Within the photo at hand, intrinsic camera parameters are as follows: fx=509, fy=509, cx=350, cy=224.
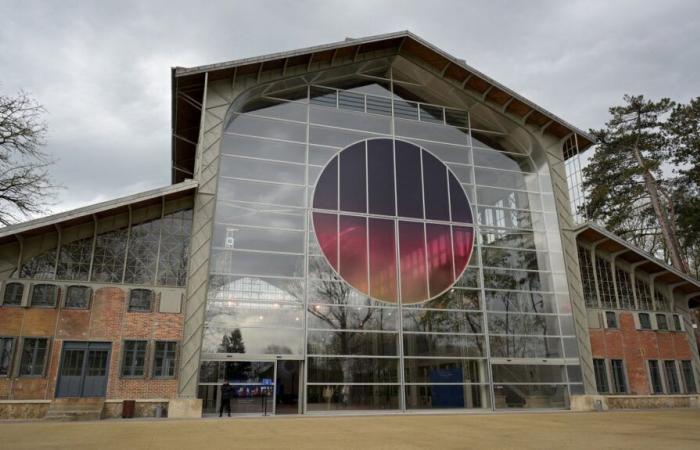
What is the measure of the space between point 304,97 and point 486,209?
33.6 feet

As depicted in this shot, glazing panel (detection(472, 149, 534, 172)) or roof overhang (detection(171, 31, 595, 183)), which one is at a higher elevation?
roof overhang (detection(171, 31, 595, 183))

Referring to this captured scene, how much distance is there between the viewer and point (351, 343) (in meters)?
20.2

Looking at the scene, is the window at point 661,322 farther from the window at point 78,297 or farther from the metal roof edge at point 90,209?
the window at point 78,297

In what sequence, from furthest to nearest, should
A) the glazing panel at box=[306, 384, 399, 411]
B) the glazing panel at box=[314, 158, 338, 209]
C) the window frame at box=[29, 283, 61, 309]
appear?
1. the glazing panel at box=[314, 158, 338, 209]
2. the glazing panel at box=[306, 384, 399, 411]
3. the window frame at box=[29, 283, 61, 309]

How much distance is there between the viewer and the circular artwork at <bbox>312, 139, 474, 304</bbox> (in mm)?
21547

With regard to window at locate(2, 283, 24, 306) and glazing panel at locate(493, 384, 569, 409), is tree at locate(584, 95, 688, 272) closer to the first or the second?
glazing panel at locate(493, 384, 569, 409)

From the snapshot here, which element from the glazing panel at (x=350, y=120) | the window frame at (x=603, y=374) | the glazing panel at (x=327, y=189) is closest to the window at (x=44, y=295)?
the glazing panel at (x=327, y=189)

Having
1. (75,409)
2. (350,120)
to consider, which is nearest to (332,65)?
(350,120)

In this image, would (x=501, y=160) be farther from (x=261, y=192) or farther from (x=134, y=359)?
(x=134, y=359)

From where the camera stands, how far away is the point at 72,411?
1606 centimetres

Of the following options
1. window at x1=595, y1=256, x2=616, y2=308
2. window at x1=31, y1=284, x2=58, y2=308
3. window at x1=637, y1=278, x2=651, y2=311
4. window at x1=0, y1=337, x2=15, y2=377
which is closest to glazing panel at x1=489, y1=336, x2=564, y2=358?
window at x1=595, y1=256, x2=616, y2=308

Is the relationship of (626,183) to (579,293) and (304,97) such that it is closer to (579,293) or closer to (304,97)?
(579,293)

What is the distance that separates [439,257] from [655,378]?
41.7ft

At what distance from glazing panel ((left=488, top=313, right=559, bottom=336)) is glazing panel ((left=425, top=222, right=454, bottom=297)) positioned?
257 centimetres
